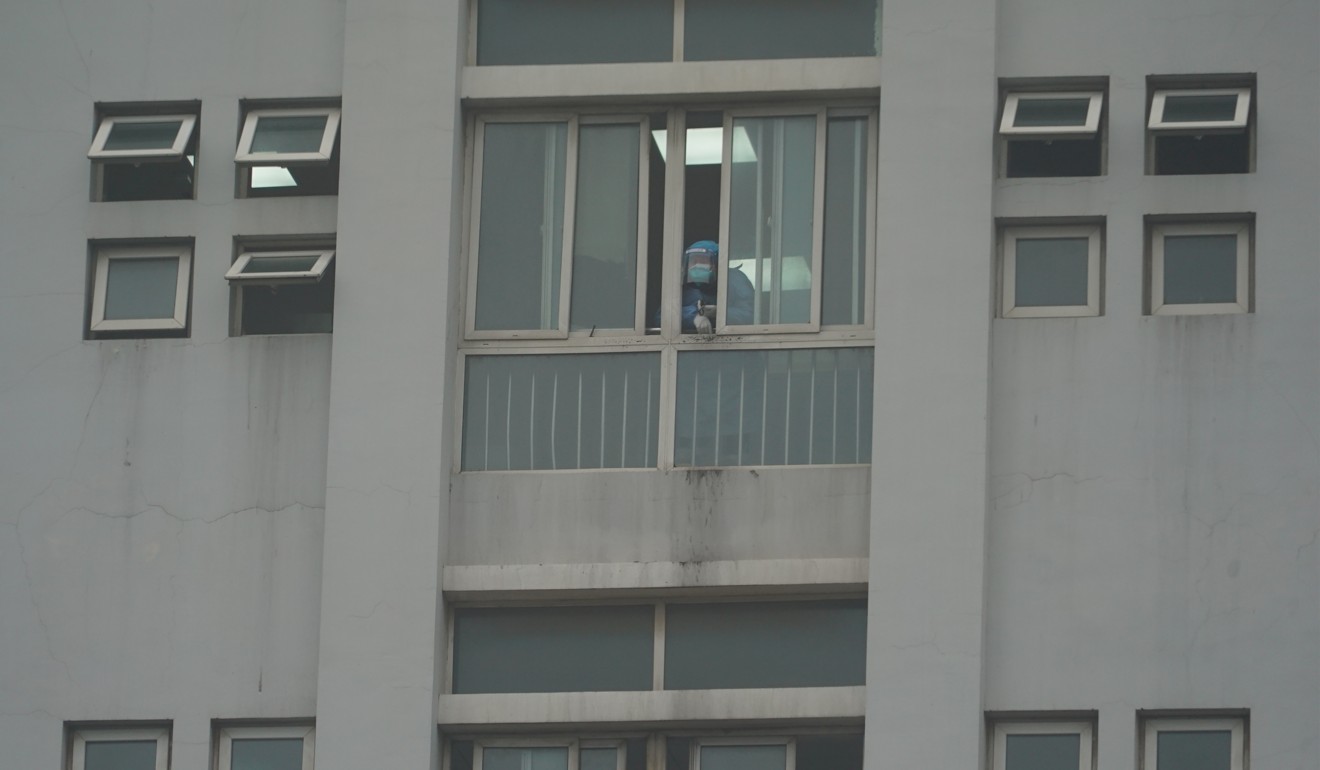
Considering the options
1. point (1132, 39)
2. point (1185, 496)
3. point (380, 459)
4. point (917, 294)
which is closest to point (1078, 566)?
point (1185, 496)

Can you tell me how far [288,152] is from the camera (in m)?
17.0

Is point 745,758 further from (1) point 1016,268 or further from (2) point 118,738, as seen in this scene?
(2) point 118,738

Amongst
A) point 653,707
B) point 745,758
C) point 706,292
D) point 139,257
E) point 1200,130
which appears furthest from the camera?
point 139,257

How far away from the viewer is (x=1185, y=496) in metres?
15.7

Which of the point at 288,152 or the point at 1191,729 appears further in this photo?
the point at 288,152

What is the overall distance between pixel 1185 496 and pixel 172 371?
267 inches

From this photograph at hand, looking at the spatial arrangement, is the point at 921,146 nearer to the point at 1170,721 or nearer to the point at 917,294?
the point at 917,294

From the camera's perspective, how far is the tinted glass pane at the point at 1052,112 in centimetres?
1644

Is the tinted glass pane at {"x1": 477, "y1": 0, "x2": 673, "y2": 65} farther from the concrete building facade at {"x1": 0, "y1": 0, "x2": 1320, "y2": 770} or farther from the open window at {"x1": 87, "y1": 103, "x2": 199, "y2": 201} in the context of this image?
the open window at {"x1": 87, "y1": 103, "x2": 199, "y2": 201}

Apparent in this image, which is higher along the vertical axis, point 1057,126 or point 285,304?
point 1057,126

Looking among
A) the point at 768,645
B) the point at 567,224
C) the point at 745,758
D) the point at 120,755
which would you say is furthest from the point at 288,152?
the point at 745,758

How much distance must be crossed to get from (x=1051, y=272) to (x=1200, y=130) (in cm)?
134

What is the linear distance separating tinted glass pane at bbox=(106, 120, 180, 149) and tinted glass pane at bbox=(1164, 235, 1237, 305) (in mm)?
6910

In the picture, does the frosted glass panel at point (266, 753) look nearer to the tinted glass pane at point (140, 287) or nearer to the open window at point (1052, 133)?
the tinted glass pane at point (140, 287)
